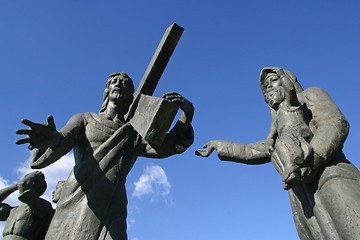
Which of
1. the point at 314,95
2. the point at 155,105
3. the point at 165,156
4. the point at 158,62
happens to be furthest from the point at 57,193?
the point at 314,95

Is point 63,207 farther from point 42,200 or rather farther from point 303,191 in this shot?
point 303,191

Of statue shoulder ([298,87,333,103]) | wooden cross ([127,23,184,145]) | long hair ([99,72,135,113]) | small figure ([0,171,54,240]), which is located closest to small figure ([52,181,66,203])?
small figure ([0,171,54,240])

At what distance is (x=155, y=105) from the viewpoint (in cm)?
383

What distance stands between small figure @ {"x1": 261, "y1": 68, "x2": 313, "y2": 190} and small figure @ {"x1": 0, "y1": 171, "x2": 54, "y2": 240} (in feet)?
Result: 9.68

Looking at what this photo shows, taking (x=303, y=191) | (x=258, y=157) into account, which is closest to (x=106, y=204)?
(x=258, y=157)

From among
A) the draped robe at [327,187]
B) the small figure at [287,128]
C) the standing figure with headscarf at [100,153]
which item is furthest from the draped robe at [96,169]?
the draped robe at [327,187]

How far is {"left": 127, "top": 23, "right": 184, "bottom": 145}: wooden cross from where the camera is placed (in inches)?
149

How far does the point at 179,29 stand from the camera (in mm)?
4805

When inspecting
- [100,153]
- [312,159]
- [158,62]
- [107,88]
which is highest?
[158,62]

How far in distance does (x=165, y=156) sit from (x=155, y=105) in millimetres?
997

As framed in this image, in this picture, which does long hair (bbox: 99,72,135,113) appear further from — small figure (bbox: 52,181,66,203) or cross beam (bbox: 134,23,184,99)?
small figure (bbox: 52,181,66,203)

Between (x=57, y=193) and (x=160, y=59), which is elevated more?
(x=160, y=59)

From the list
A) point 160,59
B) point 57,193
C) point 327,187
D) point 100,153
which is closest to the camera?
point 327,187

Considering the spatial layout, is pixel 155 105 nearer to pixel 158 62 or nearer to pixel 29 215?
pixel 158 62
